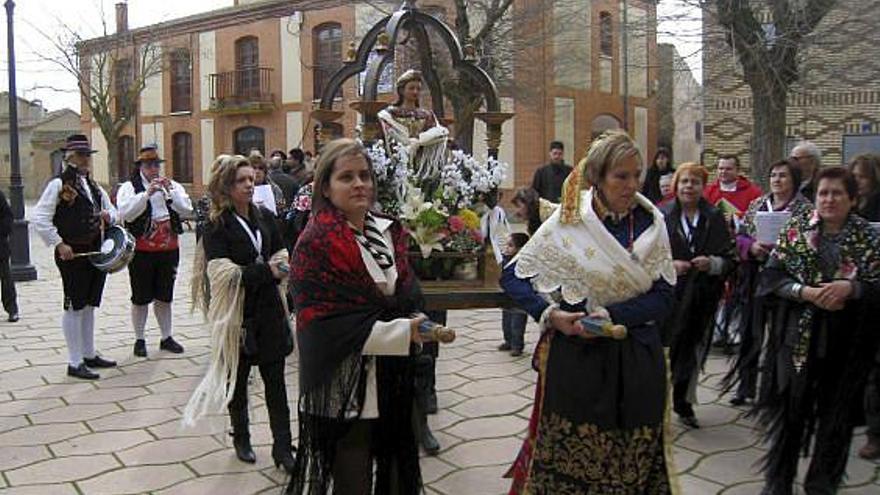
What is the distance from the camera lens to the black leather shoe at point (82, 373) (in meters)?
6.69

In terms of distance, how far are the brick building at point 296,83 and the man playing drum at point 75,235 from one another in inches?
487

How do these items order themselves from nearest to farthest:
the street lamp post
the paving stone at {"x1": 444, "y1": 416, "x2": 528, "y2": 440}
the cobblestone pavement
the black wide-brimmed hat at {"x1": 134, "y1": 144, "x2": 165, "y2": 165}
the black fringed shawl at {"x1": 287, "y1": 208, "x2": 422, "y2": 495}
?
the black fringed shawl at {"x1": 287, "y1": 208, "x2": 422, "y2": 495}, the cobblestone pavement, the paving stone at {"x1": 444, "y1": 416, "x2": 528, "y2": 440}, the black wide-brimmed hat at {"x1": 134, "y1": 144, "x2": 165, "y2": 165}, the street lamp post

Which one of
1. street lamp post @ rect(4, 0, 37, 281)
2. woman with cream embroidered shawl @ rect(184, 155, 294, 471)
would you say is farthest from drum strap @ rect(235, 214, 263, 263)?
street lamp post @ rect(4, 0, 37, 281)

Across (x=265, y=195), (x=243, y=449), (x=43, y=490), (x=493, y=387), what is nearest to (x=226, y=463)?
(x=243, y=449)

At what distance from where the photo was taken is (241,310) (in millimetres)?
4621

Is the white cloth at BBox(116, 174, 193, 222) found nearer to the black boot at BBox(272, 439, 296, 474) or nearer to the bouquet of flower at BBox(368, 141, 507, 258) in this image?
the bouquet of flower at BBox(368, 141, 507, 258)

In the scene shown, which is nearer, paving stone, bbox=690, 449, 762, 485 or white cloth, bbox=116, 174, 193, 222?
paving stone, bbox=690, 449, 762, 485

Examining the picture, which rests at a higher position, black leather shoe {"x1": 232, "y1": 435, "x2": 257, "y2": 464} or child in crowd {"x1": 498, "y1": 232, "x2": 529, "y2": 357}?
child in crowd {"x1": 498, "y1": 232, "x2": 529, "y2": 357}

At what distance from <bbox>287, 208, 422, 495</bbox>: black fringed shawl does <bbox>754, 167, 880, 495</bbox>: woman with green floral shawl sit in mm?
1953

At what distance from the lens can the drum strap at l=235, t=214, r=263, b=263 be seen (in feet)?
15.5

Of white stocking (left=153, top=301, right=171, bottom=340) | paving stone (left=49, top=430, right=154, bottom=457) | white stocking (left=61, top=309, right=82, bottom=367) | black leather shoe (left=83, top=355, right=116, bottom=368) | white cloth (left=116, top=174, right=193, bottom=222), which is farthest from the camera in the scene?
white stocking (left=153, top=301, right=171, bottom=340)

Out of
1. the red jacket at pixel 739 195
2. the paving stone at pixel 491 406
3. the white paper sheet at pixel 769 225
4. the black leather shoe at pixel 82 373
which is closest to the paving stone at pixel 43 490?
the black leather shoe at pixel 82 373

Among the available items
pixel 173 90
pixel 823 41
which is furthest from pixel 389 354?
pixel 173 90

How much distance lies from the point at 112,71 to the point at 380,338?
82.0 ft
